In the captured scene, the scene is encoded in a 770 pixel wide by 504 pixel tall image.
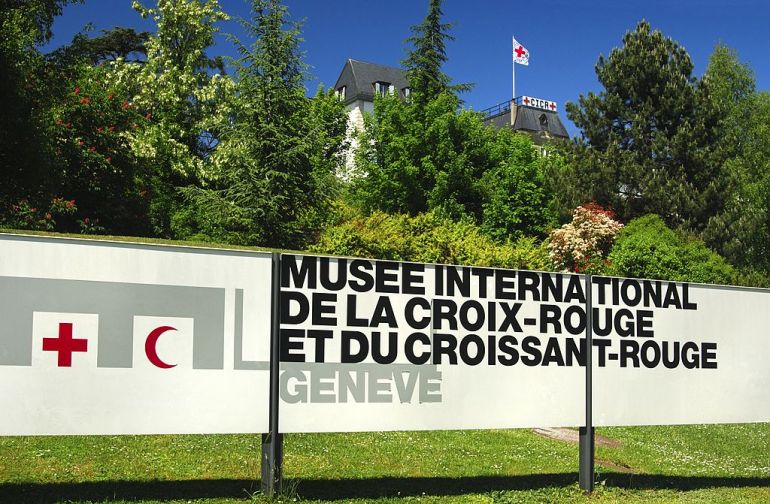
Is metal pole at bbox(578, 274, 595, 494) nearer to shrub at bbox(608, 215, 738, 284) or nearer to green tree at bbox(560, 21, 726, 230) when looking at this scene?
shrub at bbox(608, 215, 738, 284)

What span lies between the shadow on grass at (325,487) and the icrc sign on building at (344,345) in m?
0.81

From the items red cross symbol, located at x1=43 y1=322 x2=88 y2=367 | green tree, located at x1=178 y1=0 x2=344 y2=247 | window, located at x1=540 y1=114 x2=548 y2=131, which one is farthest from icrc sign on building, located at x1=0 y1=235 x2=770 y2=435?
window, located at x1=540 y1=114 x2=548 y2=131

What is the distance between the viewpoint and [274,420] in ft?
22.7

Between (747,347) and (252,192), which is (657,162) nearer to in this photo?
(252,192)

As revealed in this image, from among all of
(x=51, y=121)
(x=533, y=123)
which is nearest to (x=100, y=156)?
(x=51, y=121)

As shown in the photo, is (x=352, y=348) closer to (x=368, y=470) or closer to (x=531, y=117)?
(x=368, y=470)

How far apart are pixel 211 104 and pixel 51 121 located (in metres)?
13.7

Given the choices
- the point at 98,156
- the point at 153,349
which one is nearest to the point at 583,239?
the point at 98,156

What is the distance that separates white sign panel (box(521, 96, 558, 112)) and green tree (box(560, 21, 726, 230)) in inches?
1822

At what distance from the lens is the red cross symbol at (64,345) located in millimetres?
6344

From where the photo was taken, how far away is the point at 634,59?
124 feet

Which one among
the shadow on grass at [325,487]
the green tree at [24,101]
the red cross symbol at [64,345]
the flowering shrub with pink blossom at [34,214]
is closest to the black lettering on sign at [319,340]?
the shadow on grass at [325,487]

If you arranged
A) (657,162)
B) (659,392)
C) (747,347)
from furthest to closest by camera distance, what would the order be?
(657,162) → (747,347) → (659,392)

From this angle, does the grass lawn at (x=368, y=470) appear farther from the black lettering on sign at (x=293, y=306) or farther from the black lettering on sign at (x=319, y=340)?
the black lettering on sign at (x=293, y=306)
